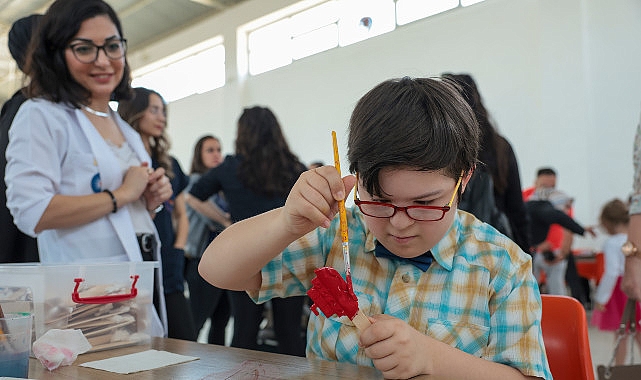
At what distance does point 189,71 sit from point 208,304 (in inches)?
344

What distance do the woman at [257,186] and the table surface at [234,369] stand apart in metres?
1.77

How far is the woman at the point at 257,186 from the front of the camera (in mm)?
2730

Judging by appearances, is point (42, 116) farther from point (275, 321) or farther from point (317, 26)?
point (317, 26)

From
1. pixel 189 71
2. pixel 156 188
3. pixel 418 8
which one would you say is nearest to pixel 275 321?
pixel 156 188

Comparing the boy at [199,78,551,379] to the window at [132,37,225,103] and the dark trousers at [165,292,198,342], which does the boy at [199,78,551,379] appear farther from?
the window at [132,37,225,103]

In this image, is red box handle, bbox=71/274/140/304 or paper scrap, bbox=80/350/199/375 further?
red box handle, bbox=71/274/140/304

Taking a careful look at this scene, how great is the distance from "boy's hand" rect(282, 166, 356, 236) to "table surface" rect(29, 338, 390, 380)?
0.20 metres

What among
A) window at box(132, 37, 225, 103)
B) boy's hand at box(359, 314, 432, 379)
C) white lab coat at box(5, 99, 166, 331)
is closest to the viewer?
boy's hand at box(359, 314, 432, 379)

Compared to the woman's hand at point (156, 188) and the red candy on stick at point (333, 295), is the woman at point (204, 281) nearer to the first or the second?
the woman's hand at point (156, 188)

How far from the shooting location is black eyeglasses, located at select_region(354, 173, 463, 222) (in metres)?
0.85

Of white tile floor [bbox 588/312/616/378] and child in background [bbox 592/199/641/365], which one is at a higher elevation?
child in background [bbox 592/199/641/365]

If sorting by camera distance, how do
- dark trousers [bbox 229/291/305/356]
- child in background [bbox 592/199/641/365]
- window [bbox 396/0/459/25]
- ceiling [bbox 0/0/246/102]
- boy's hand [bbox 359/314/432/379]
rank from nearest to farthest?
1. boy's hand [bbox 359/314/432/379]
2. dark trousers [bbox 229/291/305/356]
3. child in background [bbox 592/199/641/365]
4. window [bbox 396/0/459/25]
5. ceiling [bbox 0/0/246/102]

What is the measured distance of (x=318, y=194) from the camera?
847 mm

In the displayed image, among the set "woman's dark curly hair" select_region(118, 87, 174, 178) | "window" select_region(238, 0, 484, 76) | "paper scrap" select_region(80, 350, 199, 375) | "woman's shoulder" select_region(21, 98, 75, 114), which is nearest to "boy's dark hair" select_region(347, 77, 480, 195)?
"paper scrap" select_region(80, 350, 199, 375)
